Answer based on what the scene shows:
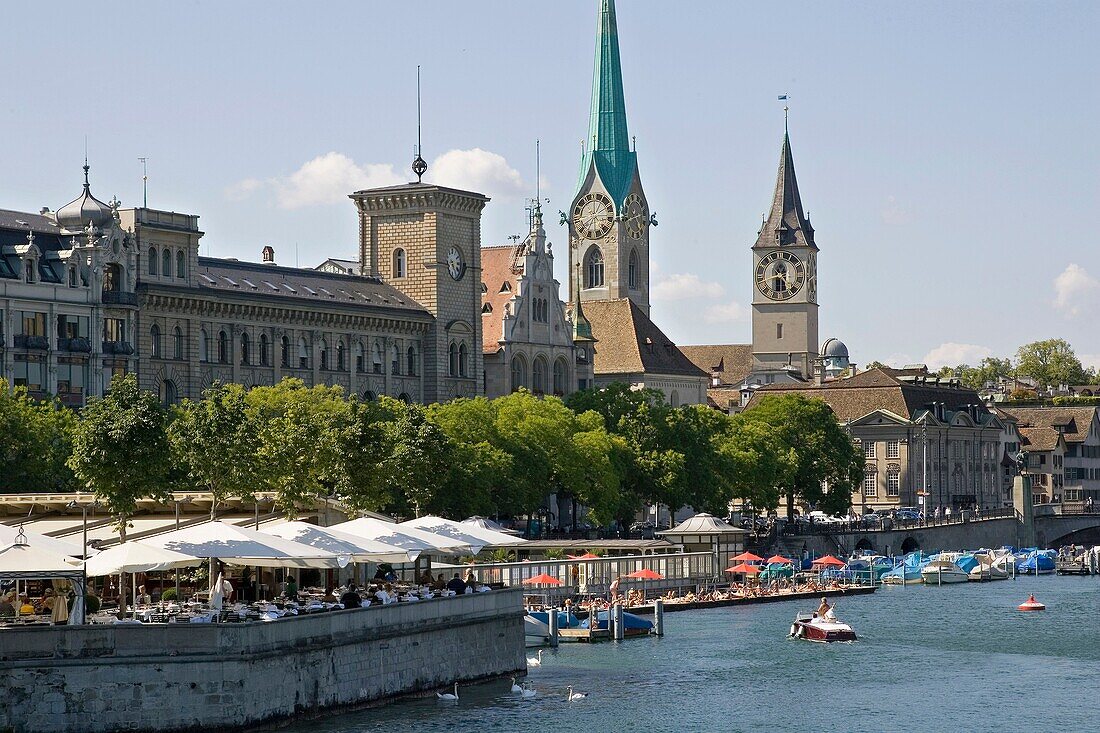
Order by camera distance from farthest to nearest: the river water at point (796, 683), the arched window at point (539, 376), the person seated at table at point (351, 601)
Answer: the arched window at point (539, 376)
the river water at point (796, 683)
the person seated at table at point (351, 601)

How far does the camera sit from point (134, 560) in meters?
59.9

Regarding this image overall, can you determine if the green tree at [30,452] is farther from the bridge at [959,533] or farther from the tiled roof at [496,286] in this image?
the tiled roof at [496,286]

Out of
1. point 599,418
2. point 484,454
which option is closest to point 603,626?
point 484,454

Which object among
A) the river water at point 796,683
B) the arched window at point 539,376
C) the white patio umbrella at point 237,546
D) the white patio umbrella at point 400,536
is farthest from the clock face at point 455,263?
the white patio umbrella at point 237,546

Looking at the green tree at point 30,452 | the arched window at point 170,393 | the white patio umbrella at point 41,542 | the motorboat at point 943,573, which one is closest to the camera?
the white patio umbrella at point 41,542

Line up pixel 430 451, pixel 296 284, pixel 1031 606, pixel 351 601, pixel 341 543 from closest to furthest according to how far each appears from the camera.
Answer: pixel 351 601 → pixel 341 543 → pixel 430 451 → pixel 1031 606 → pixel 296 284

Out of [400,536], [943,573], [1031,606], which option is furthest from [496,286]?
[400,536]

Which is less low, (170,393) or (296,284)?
(296,284)

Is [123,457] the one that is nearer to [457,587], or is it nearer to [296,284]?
[457,587]

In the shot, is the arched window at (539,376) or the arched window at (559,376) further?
the arched window at (559,376)

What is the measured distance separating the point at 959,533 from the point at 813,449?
17534 millimetres

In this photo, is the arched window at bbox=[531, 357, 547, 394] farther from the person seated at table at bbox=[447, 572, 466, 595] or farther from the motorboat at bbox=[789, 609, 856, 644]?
the person seated at table at bbox=[447, 572, 466, 595]

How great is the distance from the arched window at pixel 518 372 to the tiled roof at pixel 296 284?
1162cm

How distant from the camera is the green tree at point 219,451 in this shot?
268 ft
